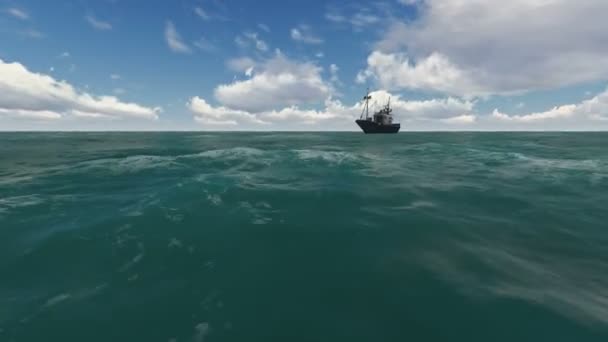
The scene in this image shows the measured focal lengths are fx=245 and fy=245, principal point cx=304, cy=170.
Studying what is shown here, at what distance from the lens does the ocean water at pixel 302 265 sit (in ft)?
17.4

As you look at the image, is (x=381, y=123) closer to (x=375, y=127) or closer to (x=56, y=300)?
(x=375, y=127)

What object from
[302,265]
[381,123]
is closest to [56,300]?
[302,265]

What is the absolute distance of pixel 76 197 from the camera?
14.1 metres

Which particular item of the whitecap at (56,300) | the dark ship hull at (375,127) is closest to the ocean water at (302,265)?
the whitecap at (56,300)

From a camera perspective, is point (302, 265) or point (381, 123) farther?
point (381, 123)

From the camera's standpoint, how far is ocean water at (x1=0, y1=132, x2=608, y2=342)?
530cm

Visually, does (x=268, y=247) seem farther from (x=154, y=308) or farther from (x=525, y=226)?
(x=525, y=226)

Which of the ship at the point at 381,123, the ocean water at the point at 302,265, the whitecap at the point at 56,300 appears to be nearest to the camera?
the ocean water at the point at 302,265

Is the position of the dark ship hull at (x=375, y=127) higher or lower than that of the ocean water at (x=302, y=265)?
higher

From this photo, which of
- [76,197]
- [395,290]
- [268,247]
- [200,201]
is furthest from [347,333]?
[76,197]

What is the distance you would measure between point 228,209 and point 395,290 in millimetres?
8864

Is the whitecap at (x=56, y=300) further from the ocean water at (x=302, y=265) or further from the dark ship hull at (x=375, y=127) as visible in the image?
the dark ship hull at (x=375, y=127)

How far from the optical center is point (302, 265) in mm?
7543

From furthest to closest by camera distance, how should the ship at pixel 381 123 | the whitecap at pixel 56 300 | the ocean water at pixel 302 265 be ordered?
1. the ship at pixel 381 123
2. the whitecap at pixel 56 300
3. the ocean water at pixel 302 265
